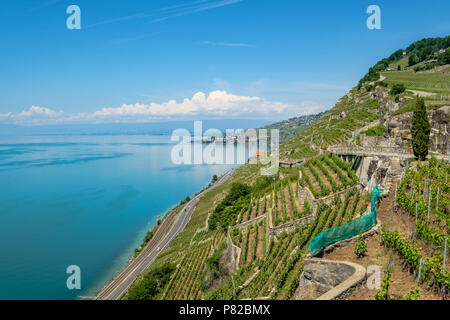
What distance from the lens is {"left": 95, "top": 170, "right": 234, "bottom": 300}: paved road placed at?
37.0 m

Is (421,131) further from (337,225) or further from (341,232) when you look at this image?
(341,232)

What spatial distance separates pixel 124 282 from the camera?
129 ft

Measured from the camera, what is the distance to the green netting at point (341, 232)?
1244cm

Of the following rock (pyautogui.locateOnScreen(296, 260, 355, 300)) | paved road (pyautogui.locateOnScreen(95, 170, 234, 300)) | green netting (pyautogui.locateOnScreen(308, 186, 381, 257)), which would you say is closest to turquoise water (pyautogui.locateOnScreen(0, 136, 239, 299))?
paved road (pyautogui.locateOnScreen(95, 170, 234, 300))

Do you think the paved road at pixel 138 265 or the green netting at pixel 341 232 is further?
the paved road at pixel 138 265

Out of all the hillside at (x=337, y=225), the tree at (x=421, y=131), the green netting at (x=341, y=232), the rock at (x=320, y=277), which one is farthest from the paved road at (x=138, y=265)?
the tree at (x=421, y=131)

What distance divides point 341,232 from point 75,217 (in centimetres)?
7482

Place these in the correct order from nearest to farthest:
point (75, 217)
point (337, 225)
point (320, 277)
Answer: point (320, 277) < point (337, 225) < point (75, 217)

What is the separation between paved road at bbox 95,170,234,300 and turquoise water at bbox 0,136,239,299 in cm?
426

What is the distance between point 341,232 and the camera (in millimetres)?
13086

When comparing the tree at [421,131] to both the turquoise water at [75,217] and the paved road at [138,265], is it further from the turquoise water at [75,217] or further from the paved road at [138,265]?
the turquoise water at [75,217]

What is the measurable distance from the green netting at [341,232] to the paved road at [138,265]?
3172 centimetres

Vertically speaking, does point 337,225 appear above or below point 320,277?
above

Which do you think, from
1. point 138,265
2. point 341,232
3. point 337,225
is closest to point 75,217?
point 138,265
